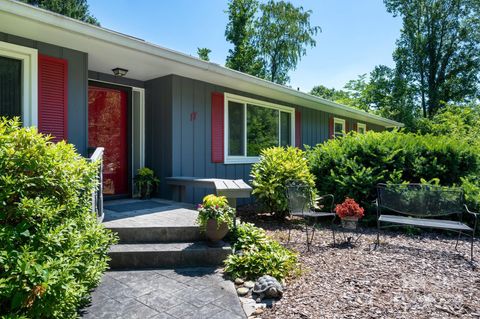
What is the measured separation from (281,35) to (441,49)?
10.6 meters

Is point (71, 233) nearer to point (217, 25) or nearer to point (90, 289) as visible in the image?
point (90, 289)

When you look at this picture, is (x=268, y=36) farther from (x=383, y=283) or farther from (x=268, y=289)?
(x=268, y=289)

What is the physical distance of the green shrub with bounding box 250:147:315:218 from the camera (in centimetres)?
536

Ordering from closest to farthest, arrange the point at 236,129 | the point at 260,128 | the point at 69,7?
1. the point at 236,129
2. the point at 260,128
3. the point at 69,7

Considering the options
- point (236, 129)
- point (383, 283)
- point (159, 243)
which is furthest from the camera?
point (236, 129)

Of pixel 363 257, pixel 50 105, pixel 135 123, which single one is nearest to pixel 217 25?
pixel 135 123

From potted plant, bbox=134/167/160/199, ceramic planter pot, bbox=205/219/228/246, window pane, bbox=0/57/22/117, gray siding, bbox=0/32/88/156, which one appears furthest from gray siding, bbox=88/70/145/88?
ceramic planter pot, bbox=205/219/228/246

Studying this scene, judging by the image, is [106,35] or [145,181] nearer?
[106,35]

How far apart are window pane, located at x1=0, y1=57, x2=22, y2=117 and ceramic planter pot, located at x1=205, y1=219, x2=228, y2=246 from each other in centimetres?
264

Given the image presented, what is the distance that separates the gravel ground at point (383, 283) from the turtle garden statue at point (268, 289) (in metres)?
0.09

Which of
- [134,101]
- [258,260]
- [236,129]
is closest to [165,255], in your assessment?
[258,260]

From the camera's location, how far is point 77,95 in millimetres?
4312

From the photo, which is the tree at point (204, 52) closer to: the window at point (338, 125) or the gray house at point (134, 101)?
the window at point (338, 125)

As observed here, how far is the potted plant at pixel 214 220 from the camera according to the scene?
3.41 meters
